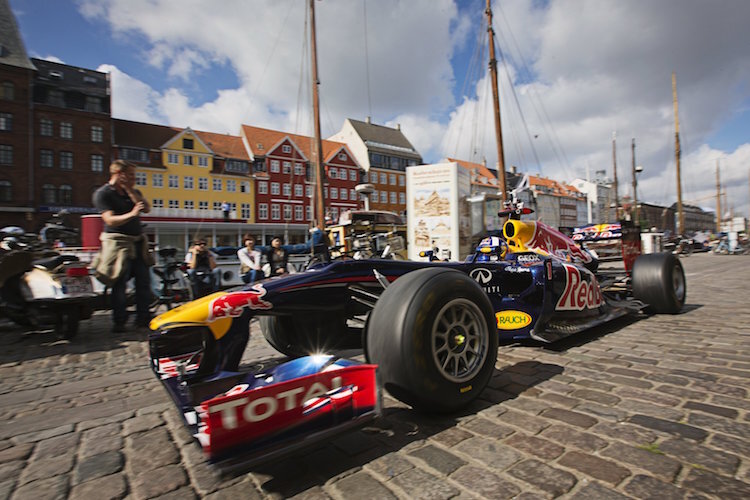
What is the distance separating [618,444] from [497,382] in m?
0.96

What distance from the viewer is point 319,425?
156 cm

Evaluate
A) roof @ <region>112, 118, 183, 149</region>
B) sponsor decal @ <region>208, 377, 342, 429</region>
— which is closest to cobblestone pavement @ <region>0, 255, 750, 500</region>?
sponsor decal @ <region>208, 377, 342, 429</region>

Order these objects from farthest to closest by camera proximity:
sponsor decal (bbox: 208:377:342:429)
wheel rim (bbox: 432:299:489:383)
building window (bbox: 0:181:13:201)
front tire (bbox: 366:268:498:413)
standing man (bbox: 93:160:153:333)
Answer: building window (bbox: 0:181:13:201)
standing man (bbox: 93:160:153:333)
wheel rim (bbox: 432:299:489:383)
front tire (bbox: 366:268:498:413)
sponsor decal (bbox: 208:377:342:429)

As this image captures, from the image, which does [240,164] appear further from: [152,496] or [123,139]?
[152,496]

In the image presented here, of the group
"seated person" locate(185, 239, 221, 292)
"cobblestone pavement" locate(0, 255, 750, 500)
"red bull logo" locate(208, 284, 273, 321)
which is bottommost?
"cobblestone pavement" locate(0, 255, 750, 500)

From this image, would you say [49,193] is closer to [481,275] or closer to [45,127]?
[45,127]

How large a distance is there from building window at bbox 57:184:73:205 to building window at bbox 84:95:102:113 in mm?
7953

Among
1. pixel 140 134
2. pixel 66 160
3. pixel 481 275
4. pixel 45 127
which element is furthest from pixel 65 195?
pixel 481 275

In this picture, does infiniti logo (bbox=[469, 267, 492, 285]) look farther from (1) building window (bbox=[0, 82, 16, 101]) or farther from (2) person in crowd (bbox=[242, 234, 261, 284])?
(1) building window (bbox=[0, 82, 16, 101])

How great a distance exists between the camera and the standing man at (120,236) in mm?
4707

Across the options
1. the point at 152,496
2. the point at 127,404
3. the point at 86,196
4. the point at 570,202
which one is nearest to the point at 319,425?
the point at 152,496

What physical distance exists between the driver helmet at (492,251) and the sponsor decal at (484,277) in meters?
0.70

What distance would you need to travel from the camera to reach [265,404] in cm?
144

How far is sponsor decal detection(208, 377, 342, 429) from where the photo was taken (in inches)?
53.1
